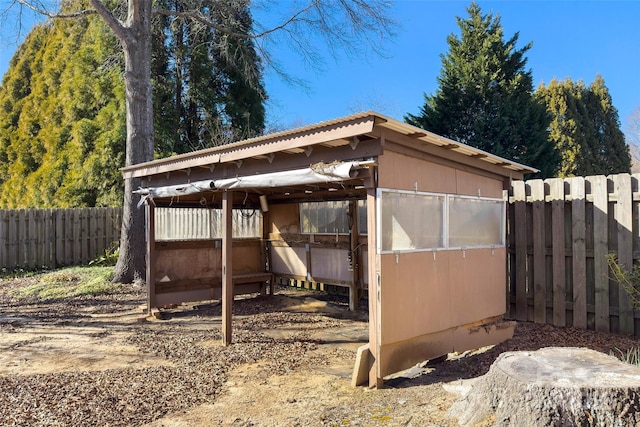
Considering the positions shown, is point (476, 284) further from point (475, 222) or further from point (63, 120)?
point (63, 120)

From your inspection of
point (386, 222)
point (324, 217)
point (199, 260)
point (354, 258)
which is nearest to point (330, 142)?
point (386, 222)

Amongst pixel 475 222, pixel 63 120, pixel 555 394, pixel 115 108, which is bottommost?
pixel 555 394

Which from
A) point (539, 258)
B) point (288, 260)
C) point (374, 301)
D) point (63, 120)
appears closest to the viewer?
point (374, 301)

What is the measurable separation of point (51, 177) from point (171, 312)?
1134 centimetres

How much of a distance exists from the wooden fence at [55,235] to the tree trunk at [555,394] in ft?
42.2

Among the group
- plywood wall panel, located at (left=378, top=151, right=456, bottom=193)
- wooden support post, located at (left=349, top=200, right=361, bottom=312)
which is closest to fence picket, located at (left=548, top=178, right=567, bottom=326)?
plywood wall panel, located at (left=378, top=151, right=456, bottom=193)

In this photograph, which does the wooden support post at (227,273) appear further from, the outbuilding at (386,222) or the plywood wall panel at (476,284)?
the plywood wall panel at (476,284)

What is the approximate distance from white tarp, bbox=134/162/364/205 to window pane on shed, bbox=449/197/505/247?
1707mm

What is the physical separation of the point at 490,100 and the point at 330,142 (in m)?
10.4

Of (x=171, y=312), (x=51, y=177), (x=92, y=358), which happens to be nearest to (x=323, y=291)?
(x=171, y=312)

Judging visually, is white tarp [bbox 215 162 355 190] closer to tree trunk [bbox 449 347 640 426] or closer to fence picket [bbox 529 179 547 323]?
tree trunk [bbox 449 347 640 426]

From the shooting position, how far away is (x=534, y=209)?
6852 millimetres

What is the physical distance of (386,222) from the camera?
14.7 ft

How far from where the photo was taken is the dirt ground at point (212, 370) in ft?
12.1
